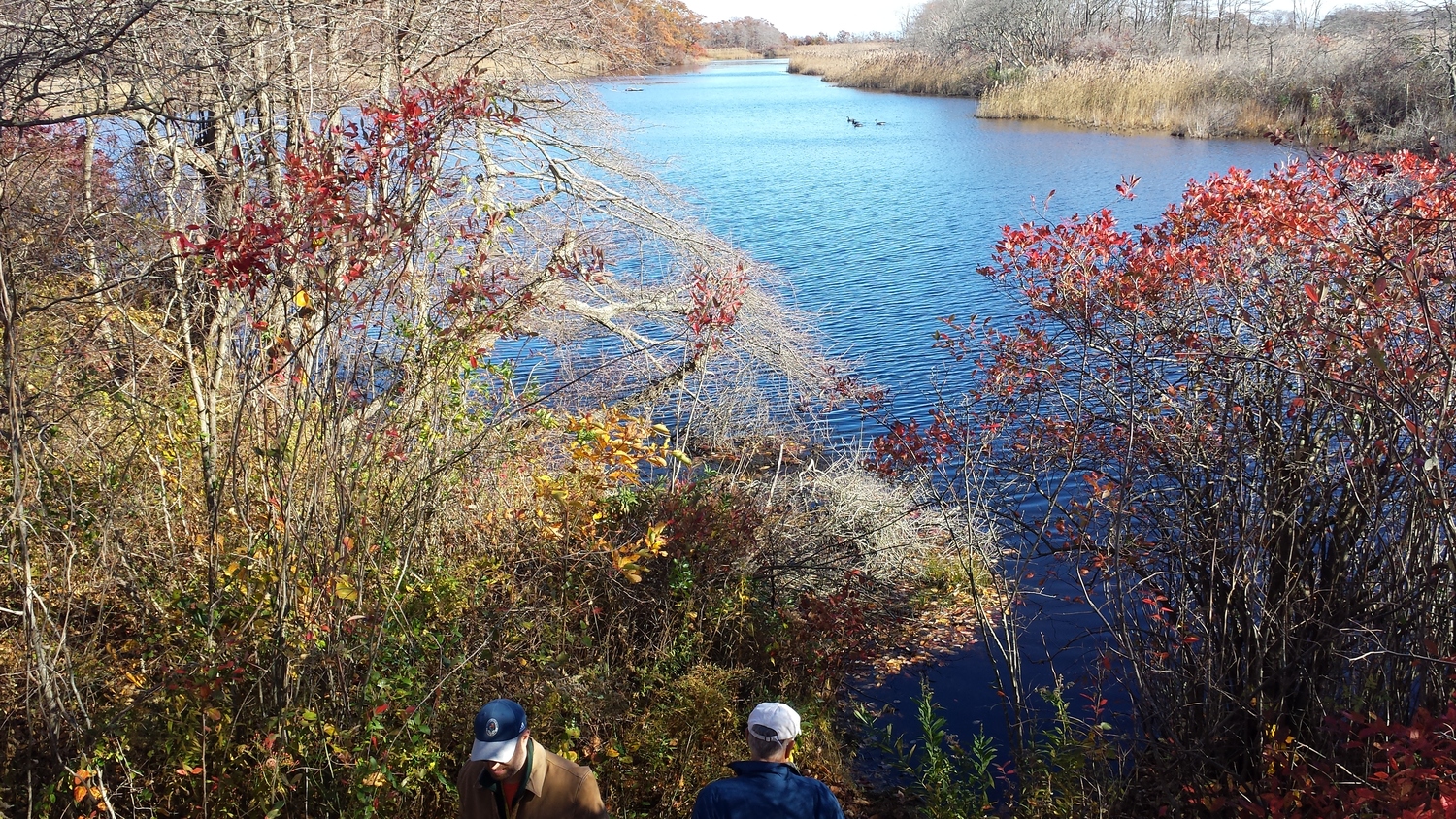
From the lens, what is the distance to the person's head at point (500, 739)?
11.5 feet

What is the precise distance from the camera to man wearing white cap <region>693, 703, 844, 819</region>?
3387 millimetres

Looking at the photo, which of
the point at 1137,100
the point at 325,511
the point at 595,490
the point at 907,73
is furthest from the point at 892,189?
the point at 907,73

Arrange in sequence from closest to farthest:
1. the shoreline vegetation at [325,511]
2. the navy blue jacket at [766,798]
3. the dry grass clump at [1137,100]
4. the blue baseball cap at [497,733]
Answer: the navy blue jacket at [766,798] < the blue baseball cap at [497,733] < the shoreline vegetation at [325,511] < the dry grass clump at [1137,100]

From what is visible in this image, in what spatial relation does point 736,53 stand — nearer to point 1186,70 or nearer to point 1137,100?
point 1186,70

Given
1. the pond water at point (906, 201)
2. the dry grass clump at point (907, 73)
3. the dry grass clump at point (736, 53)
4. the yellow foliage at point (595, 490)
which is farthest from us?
the dry grass clump at point (736, 53)

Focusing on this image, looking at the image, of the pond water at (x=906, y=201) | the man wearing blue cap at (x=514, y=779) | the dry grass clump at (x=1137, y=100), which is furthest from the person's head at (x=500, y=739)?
the dry grass clump at (x=1137, y=100)

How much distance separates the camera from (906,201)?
23.3 m

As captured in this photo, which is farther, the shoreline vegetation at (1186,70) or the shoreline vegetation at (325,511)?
the shoreline vegetation at (1186,70)

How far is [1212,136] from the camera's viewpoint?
99.3 ft

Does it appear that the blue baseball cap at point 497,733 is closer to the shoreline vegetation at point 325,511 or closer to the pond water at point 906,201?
the shoreline vegetation at point 325,511

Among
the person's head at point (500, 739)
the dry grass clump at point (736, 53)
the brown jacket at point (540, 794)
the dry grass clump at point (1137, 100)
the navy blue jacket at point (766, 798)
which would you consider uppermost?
the dry grass clump at point (736, 53)

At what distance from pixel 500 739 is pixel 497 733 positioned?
3 centimetres

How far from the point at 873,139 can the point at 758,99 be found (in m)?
14.2

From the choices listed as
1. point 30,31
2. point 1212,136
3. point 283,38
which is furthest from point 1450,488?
point 1212,136
